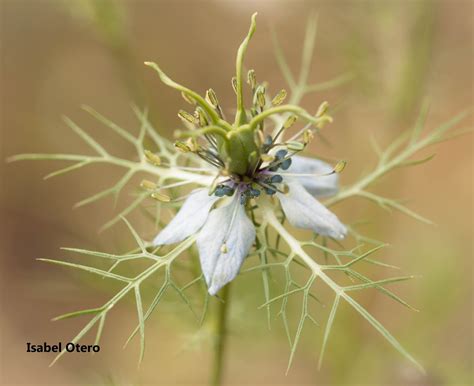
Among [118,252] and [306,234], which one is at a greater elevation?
[118,252]

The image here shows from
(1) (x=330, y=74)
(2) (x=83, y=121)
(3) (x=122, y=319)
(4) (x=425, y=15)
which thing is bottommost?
(3) (x=122, y=319)

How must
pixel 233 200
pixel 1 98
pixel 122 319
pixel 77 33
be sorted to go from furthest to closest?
pixel 77 33, pixel 1 98, pixel 122 319, pixel 233 200

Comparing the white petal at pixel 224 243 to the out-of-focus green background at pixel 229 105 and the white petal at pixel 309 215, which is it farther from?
the out-of-focus green background at pixel 229 105

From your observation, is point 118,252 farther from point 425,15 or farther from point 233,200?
point 425,15

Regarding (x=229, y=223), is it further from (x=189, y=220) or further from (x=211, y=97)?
(x=211, y=97)

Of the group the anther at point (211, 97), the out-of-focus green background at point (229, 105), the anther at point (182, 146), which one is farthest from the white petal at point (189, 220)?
the out-of-focus green background at point (229, 105)

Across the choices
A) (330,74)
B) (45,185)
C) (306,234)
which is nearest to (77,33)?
(45,185)

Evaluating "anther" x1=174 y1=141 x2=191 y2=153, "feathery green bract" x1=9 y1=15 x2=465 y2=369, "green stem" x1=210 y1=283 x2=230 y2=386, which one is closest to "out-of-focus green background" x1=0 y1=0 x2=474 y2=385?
"green stem" x1=210 y1=283 x2=230 y2=386

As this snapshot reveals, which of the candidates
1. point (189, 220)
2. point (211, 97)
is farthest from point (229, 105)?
point (189, 220)
